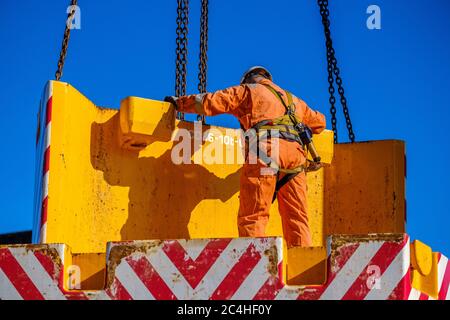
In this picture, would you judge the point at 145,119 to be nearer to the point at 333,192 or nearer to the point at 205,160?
the point at 205,160

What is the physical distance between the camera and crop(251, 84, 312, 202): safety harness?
535 centimetres

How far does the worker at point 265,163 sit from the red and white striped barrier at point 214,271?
61.3 inches

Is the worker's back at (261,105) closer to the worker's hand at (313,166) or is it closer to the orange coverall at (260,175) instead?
the orange coverall at (260,175)

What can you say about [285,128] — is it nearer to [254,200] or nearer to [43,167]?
[254,200]

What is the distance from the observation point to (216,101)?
533 centimetres

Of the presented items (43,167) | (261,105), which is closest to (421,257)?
(261,105)

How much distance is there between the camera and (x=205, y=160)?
5.71 metres

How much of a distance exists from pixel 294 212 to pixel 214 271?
1910mm

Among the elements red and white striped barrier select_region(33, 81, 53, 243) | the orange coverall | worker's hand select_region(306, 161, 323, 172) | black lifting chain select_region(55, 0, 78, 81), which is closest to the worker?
the orange coverall

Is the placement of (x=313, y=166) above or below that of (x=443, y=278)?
above

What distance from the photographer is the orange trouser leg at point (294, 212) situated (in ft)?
17.3

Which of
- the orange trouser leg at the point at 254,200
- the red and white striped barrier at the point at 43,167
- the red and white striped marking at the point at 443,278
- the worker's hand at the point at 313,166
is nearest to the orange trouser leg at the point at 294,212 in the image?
the orange trouser leg at the point at 254,200

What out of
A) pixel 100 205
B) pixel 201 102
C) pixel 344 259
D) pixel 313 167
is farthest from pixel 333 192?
pixel 344 259

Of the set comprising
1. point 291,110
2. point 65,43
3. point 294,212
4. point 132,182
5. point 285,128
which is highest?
point 65,43
